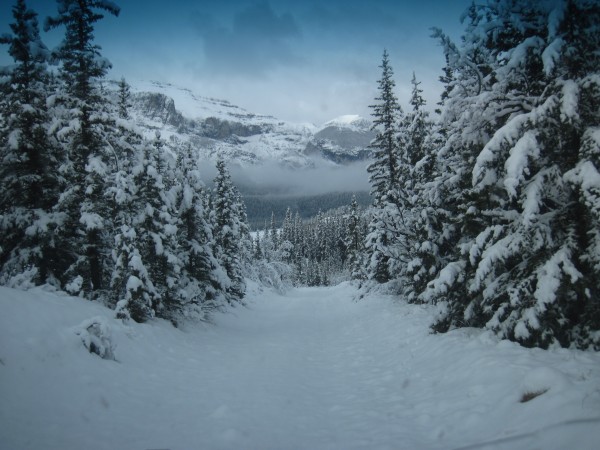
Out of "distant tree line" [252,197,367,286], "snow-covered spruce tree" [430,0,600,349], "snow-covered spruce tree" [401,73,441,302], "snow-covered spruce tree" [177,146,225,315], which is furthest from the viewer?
"distant tree line" [252,197,367,286]

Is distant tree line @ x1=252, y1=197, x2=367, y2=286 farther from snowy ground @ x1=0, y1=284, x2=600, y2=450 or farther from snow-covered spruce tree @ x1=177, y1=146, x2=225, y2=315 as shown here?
snowy ground @ x1=0, y1=284, x2=600, y2=450

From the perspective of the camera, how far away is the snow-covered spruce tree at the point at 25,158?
13.3 meters

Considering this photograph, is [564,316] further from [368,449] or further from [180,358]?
[180,358]

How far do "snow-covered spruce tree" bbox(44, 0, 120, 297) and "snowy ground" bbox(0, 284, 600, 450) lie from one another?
3494mm

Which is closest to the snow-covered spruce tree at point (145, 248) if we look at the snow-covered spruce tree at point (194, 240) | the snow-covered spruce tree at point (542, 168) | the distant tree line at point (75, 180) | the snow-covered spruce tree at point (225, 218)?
the distant tree line at point (75, 180)

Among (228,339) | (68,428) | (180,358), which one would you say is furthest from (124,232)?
(68,428)

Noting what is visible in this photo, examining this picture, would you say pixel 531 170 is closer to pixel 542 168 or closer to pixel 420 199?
pixel 542 168

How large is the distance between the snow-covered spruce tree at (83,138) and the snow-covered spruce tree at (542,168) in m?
12.9

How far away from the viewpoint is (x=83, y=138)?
13953mm

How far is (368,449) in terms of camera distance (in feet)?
18.8

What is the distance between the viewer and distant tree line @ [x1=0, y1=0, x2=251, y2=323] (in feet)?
43.3

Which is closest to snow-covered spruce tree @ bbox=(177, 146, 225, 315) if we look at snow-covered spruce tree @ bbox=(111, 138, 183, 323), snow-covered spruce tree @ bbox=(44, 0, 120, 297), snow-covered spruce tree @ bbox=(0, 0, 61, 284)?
snow-covered spruce tree @ bbox=(111, 138, 183, 323)

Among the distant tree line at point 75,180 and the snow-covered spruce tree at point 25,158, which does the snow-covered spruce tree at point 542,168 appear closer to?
the distant tree line at point 75,180

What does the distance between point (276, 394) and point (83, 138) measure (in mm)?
12129
